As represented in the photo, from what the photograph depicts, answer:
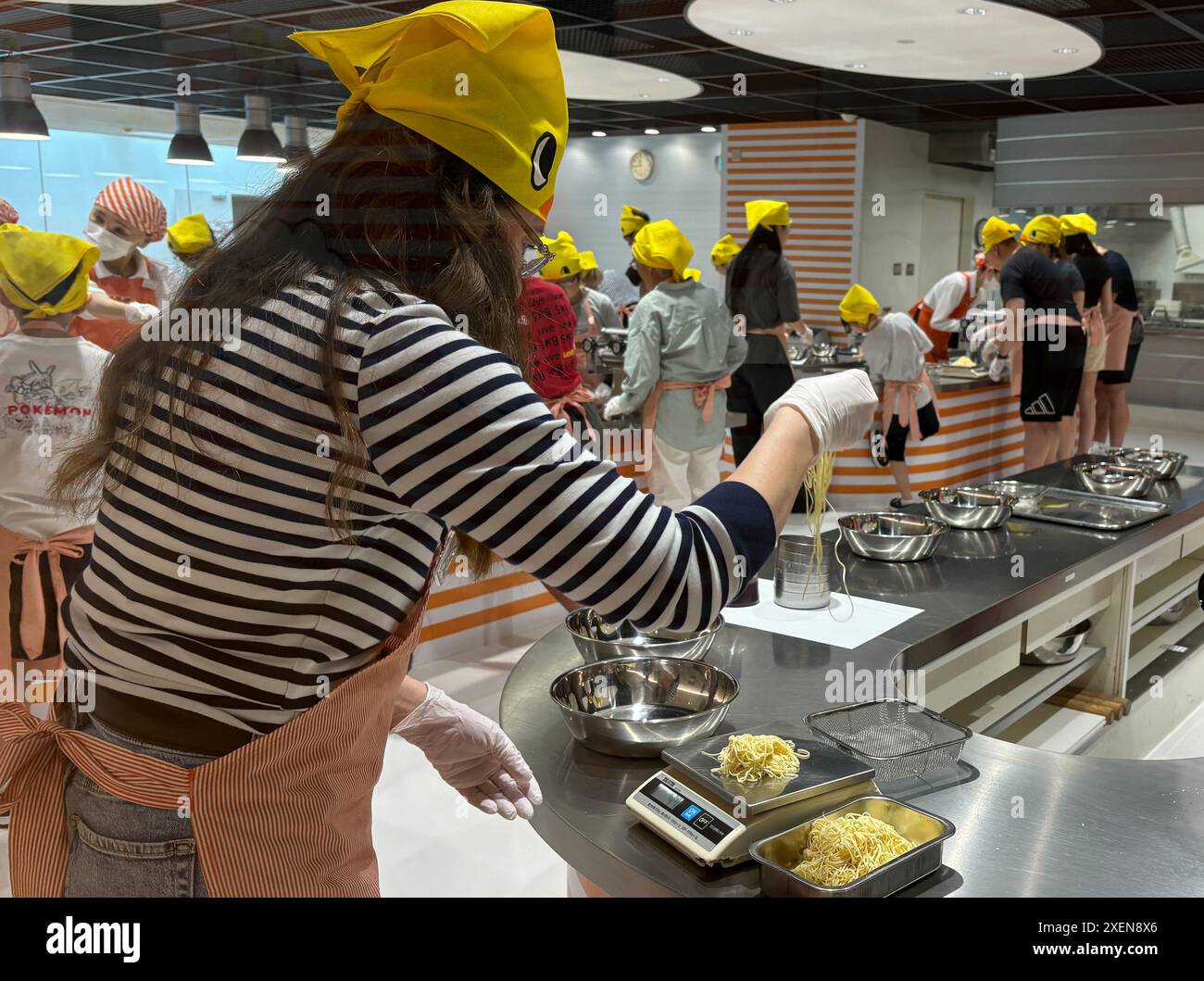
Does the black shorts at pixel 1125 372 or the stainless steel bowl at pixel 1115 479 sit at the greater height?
the black shorts at pixel 1125 372

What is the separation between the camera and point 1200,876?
1.02 metres

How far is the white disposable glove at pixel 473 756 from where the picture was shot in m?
1.07

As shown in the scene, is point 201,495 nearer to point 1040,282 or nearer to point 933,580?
point 933,580

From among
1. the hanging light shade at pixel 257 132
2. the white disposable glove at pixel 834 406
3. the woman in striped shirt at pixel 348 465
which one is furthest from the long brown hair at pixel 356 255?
the hanging light shade at pixel 257 132

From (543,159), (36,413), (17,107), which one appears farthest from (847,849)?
(36,413)

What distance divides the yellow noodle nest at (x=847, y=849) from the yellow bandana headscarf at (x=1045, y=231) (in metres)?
4.74

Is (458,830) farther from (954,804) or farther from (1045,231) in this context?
(1045,231)

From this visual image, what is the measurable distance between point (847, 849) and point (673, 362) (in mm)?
3477

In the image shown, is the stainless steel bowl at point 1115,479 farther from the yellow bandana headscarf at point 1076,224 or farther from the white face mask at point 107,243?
the white face mask at point 107,243

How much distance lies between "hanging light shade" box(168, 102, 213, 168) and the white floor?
1.29 meters

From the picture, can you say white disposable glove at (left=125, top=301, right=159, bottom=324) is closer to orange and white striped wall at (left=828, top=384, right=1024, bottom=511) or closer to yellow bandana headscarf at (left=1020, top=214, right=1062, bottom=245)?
orange and white striped wall at (left=828, top=384, right=1024, bottom=511)

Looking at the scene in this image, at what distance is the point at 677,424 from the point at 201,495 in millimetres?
3718

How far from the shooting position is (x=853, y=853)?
3.21ft
